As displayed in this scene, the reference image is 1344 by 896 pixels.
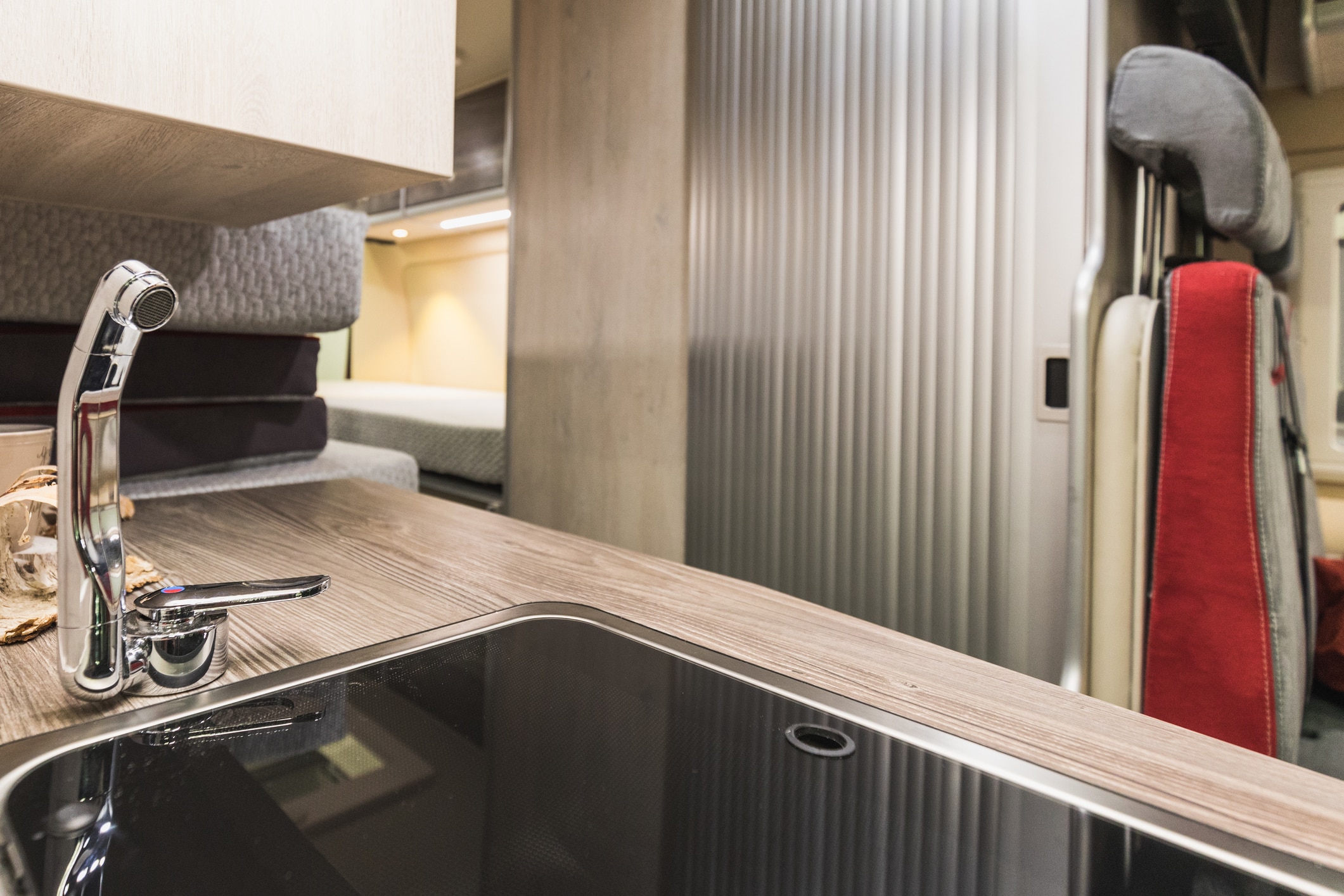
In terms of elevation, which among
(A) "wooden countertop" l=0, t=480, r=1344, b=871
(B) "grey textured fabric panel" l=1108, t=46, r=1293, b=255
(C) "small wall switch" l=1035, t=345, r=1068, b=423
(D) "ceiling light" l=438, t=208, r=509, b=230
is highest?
(D) "ceiling light" l=438, t=208, r=509, b=230

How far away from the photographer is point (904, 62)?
1.42 m

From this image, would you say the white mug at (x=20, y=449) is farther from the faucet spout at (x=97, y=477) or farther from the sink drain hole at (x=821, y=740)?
the sink drain hole at (x=821, y=740)

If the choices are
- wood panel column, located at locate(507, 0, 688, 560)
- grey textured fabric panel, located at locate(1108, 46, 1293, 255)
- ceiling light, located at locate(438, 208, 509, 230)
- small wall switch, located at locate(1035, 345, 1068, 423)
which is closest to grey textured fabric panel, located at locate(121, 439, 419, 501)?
wood panel column, located at locate(507, 0, 688, 560)

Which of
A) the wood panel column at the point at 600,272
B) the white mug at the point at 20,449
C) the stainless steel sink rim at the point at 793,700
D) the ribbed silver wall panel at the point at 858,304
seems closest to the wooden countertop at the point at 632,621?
the stainless steel sink rim at the point at 793,700

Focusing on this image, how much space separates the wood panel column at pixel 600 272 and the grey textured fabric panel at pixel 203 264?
0.71 metres

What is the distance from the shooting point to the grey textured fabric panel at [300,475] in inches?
47.0

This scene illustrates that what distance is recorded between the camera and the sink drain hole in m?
0.45

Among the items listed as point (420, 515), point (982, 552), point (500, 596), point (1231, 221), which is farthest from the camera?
point (982, 552)

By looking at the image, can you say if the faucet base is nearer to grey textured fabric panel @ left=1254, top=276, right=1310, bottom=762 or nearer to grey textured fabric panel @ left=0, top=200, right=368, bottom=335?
grey textured fabric panel @ left=0, top=200, right=368, bottom=335

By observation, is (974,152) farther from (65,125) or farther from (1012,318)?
(65,125)

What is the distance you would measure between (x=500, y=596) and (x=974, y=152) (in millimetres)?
1097

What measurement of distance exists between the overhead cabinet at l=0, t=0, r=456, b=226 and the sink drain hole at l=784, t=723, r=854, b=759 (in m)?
0.61

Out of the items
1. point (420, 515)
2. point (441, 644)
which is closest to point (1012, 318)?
point (420, 515)

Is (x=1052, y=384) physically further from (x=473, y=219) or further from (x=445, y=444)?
(x=473, y=219)
